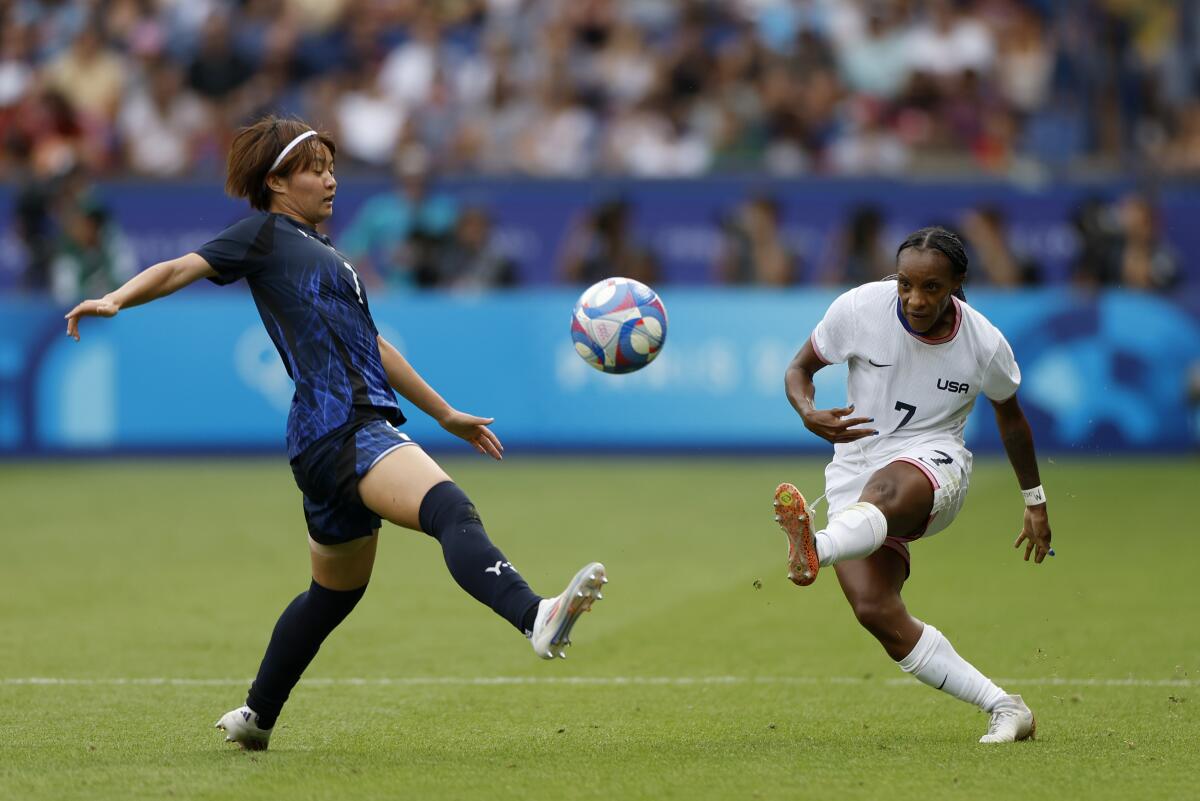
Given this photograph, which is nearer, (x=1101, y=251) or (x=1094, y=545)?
(x=1094, y=545)

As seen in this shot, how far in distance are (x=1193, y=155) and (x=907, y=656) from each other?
15083 millimetres

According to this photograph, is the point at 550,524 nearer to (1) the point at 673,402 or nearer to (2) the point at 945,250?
(1) the point at 673,402

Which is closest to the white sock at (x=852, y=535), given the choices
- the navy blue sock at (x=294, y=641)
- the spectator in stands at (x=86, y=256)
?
the navy blue sock at (x=294, y=641)

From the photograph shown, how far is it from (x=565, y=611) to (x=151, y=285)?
5.72 ft

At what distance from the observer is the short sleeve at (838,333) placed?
267 inches

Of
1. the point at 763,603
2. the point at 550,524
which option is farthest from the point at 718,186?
the point at 763,603

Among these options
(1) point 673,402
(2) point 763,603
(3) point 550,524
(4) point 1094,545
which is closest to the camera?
(2) point 763,603

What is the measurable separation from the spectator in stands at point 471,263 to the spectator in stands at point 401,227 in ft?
0.58

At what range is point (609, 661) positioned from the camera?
848cm

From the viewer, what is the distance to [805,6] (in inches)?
875

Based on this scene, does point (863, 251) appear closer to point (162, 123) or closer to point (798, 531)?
point (162, 123)

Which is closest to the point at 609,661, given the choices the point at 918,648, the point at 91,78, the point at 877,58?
the point at 918,648

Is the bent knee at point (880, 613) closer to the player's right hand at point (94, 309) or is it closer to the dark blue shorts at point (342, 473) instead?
the dark blue shorts at point (342, 473)

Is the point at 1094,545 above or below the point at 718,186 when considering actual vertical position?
below
